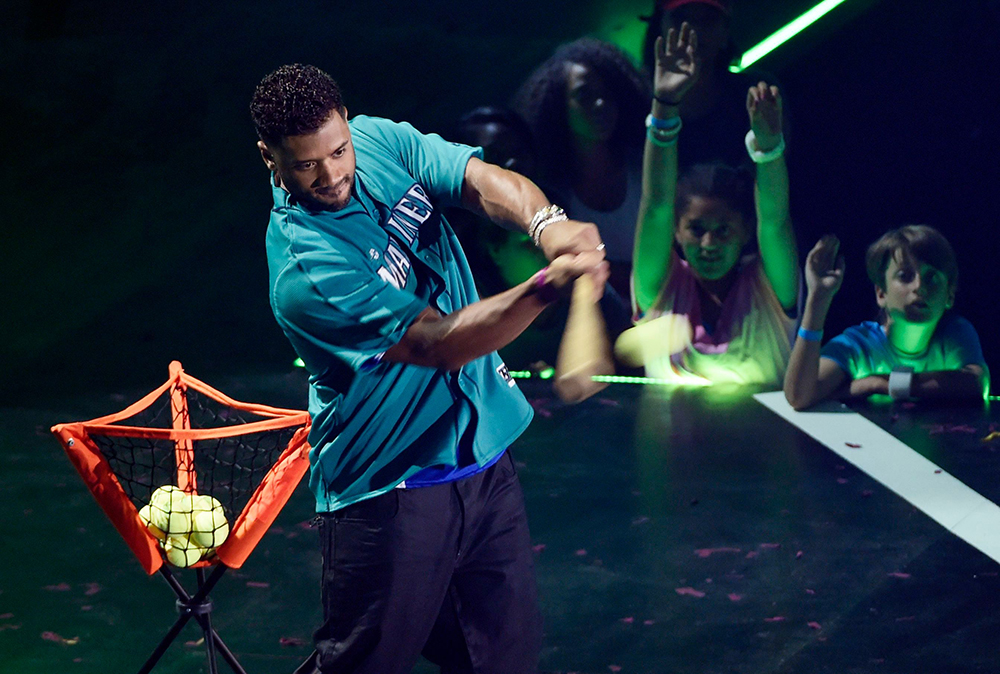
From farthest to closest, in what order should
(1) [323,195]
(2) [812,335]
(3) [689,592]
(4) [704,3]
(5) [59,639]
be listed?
1. (2) [812,335]
2. (4) [704,3]
3. (3) [689,592]
4. (5) [59,639]
5. (1) [323,195]

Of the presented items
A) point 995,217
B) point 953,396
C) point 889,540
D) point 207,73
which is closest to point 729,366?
point 953,396

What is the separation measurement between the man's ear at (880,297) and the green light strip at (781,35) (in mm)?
1548

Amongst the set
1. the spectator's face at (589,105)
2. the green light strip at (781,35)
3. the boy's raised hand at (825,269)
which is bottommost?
the boy's raised hand at (825,269)

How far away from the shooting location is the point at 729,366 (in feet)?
23.4

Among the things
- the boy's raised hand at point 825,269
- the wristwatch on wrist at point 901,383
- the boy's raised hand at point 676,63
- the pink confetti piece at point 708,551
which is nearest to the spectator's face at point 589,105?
the boy's raised hand at point 676,63

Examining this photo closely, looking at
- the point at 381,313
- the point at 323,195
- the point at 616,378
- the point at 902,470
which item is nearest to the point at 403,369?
the point at 381,313

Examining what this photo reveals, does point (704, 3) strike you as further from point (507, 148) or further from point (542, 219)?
point (542, 219)

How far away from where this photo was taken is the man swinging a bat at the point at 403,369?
231cm

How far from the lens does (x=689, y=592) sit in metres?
4.30

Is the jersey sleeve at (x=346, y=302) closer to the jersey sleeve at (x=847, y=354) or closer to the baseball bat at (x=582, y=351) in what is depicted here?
the baseball bat at (x=582, y=351)

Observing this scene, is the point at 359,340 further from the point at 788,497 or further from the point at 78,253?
the point at 78,253

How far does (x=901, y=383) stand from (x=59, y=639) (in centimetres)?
489

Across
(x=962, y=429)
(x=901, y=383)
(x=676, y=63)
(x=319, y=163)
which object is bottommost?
(x=962, y=429)

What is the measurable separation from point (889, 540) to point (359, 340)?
3.18m
